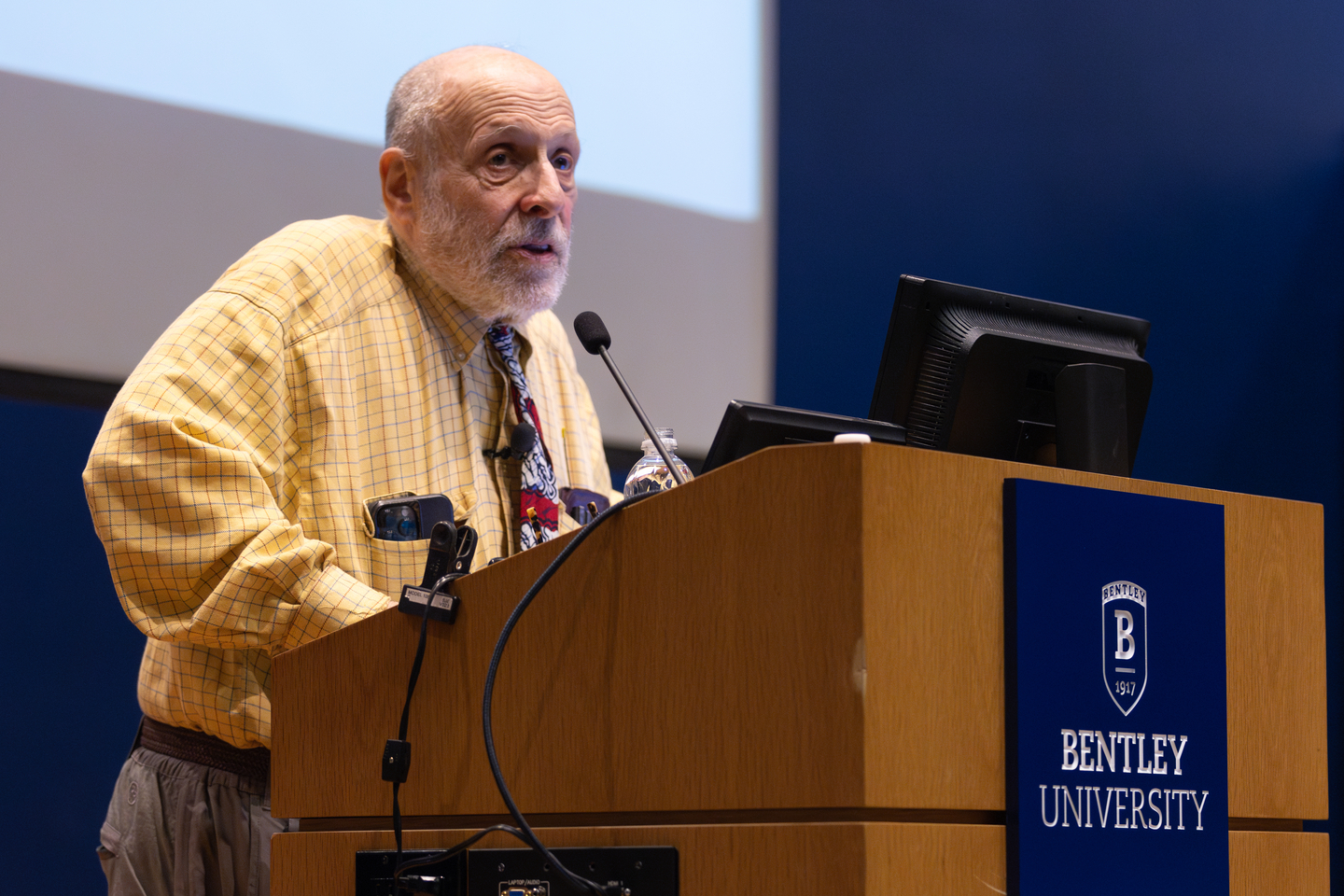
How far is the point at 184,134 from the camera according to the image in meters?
2.46

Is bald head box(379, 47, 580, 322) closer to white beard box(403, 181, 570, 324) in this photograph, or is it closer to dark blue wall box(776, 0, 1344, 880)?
white beard box(403, 181, 570, 324)

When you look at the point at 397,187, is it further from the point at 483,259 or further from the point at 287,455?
the point at 287,455

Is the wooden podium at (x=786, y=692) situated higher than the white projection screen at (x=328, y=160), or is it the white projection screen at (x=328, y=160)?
the white projection screen at (x=328, y=160)

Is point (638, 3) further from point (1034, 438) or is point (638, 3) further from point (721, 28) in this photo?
point (1034, 438)

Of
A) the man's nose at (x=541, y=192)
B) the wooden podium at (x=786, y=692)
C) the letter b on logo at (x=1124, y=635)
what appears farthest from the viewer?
the man's nose at (x=541, y=192)

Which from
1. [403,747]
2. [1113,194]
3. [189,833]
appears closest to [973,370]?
[403,747]

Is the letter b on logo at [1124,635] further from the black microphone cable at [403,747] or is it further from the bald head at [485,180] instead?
the bald head at [485,180]

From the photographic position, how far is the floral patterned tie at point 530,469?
79.0 inches

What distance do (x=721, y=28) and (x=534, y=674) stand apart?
2.34 m

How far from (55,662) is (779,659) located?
1.85 meters

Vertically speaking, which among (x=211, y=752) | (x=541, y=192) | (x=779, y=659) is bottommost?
(x=211, y=752)

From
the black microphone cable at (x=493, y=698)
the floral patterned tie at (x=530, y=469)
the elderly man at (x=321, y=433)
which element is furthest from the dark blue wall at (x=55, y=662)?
Answer: the black microphone cable at (x=493, y=698)

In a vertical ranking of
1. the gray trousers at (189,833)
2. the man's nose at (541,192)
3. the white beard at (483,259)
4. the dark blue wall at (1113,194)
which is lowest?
the gray trousers at (189,833)

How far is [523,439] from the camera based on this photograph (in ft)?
6.68
